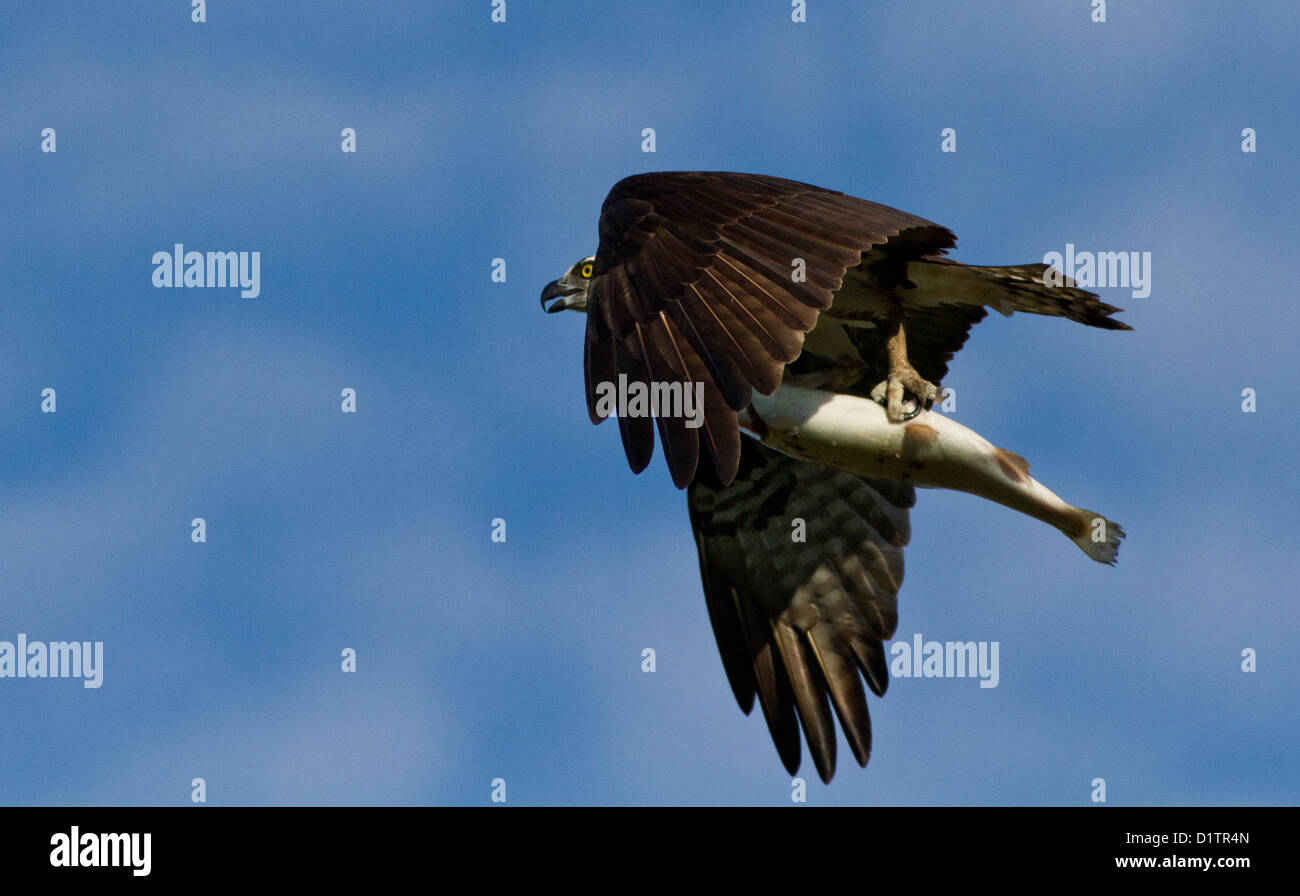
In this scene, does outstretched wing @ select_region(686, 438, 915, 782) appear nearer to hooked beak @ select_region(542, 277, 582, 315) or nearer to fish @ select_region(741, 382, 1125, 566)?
hooked beak @ select_region(542, 277, 582, 315)

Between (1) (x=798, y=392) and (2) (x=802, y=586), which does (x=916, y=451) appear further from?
(2) (x=802, y=586)

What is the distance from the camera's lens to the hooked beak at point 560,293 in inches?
492

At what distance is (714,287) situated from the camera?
909 centimetres

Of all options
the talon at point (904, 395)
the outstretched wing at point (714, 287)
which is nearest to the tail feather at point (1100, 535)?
the talon at point (904, 395)

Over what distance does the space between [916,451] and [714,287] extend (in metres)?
1.72

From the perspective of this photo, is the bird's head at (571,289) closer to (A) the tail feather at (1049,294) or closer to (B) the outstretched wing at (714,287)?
(B) the outstretched wing at (714,287)

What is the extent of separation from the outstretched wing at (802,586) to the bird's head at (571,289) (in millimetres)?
1600

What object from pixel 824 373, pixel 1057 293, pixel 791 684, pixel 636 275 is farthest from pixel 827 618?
pixel 636 275

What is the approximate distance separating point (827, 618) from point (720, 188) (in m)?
3.64

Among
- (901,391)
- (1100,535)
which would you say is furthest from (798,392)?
(1100,535)

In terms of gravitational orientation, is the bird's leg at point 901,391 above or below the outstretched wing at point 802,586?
above

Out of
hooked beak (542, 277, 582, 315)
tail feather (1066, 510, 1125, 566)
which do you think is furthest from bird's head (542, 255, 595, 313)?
tail feather (1066, 510, 1125, 566)

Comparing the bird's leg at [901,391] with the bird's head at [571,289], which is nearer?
the bird's leg at [901,391]
